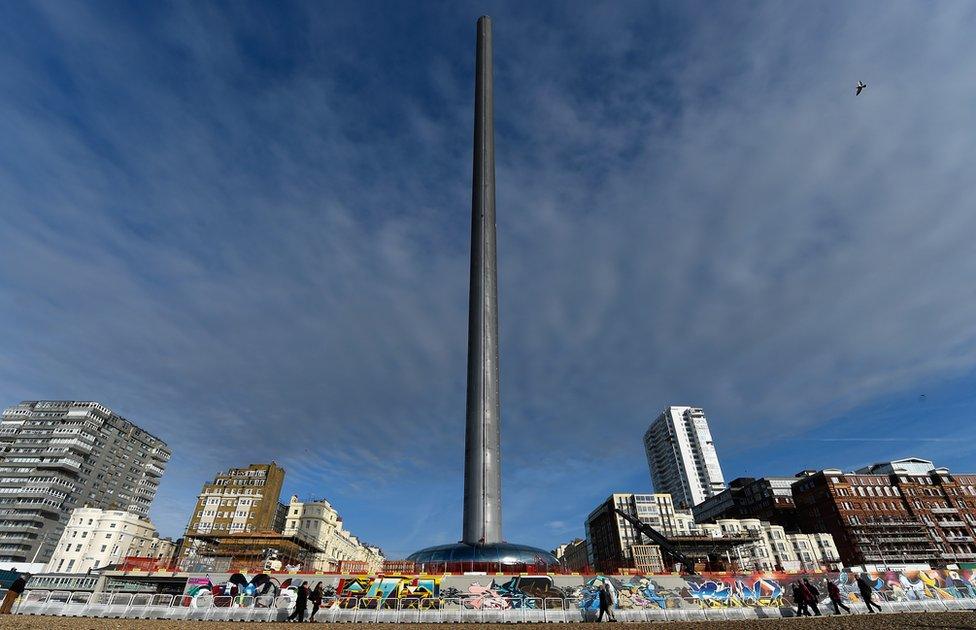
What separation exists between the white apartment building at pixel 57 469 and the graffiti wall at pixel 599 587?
98720 millimetres

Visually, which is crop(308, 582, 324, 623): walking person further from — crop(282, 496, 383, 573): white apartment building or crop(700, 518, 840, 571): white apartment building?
crop(700, 518, 840, 571): white apartment building

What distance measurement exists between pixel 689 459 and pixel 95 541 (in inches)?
7064

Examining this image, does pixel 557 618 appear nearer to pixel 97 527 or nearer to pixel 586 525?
pixel 97 527

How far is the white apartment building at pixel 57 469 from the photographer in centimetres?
10136

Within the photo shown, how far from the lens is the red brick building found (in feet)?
322

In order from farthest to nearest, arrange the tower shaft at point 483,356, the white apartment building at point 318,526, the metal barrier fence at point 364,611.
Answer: the white apartment building at point 318,526
the tower shaft at point 483,356
the metal barrier fence at point 364,611

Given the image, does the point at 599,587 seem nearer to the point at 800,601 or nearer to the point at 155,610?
the point at 800,601

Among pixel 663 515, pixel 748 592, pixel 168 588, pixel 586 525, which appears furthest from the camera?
pixel 586 525

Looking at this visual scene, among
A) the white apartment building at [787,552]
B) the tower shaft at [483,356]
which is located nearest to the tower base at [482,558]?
the tower shaft at [483,356]

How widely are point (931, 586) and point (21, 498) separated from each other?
5892 inches

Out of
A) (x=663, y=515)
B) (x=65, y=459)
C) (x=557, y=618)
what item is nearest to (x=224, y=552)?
(x=65, y=459)

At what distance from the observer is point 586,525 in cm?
14550

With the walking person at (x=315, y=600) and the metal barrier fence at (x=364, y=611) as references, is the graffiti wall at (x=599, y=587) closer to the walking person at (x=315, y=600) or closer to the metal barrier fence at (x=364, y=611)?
the metal barrier fence at (x=364, y=611)

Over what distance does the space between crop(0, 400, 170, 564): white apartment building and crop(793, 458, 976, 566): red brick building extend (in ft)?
521
